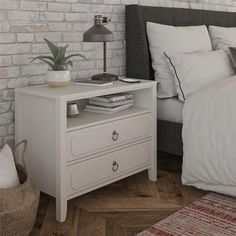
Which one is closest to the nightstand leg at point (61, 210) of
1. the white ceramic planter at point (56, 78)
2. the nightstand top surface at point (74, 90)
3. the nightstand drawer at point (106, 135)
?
the nightstand drawer at point (106, 135)

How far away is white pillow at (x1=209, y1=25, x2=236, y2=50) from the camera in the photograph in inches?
136

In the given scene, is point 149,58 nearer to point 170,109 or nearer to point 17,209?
point 170,109

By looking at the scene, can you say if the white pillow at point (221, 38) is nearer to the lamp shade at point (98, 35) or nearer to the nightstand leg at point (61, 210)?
the lamp shade at point (98, 35)

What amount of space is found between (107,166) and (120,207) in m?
0.25

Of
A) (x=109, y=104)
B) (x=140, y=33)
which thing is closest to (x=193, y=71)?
(x=140, y=33)

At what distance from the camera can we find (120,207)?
2361 mm

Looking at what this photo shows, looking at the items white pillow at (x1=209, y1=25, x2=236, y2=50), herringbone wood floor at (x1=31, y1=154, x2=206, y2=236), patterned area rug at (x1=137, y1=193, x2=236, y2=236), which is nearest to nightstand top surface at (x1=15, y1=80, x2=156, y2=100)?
herringbone wood floor at (x1=31, y1=154, x2=206, y2=236)

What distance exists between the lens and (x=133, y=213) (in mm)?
2283

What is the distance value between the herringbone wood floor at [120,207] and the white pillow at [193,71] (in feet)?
2.05

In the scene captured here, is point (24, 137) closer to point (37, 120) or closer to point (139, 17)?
point (37, 120)

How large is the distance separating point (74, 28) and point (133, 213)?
1.27 m

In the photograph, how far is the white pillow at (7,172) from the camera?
191 cm

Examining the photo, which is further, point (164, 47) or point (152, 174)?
point (164, 47)

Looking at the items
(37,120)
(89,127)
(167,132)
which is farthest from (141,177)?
(37,120)
